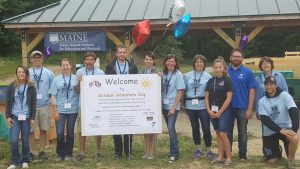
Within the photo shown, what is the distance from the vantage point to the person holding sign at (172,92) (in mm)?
6793

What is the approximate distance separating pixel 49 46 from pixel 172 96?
615cm

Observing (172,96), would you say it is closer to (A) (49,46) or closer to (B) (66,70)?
(B) (66,70)

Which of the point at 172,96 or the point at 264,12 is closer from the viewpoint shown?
the point at 172,96

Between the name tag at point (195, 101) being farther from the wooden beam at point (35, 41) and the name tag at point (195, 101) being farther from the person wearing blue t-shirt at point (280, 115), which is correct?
the wooden beam at point (35, 41)

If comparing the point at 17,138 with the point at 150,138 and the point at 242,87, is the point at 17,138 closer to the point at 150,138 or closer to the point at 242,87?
the point at 150,138

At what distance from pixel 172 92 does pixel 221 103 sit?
827 millimetres

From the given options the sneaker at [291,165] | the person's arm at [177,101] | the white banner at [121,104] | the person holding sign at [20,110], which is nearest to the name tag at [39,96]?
the person holding sign at [20,110]

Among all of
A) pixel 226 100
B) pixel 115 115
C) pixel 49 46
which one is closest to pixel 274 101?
pixel 226 100

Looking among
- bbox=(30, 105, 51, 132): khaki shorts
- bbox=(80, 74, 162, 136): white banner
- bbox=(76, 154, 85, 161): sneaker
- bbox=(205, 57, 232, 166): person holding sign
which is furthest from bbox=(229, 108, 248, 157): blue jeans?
bbox=(30, 105, 51, 132): khaki shorts

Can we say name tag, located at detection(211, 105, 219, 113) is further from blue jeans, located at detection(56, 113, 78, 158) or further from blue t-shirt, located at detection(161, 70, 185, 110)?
blue jeans, located at detection(56, 113, 78, 158)

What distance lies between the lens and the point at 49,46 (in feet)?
39.2

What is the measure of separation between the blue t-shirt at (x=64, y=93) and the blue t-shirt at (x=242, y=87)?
255 cm

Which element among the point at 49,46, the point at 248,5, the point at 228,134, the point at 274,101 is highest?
the point at 248,5

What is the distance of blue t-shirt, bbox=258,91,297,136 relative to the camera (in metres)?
6.31
